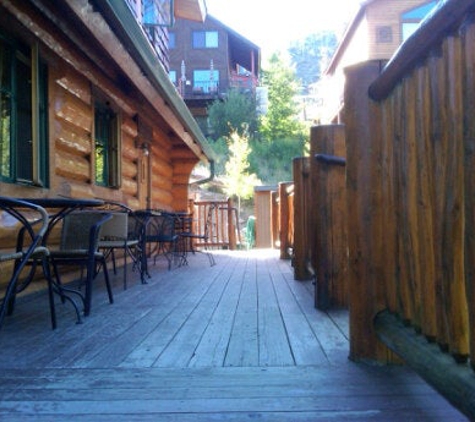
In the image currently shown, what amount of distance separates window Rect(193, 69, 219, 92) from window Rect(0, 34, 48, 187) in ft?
81.1

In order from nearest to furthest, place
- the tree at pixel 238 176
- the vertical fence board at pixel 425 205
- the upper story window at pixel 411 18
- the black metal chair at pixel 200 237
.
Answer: the vertical fence board at pixel 425 205
the black metal chair at pixel 200 237
the upper story window at pixel 411 18
the tree at pixel 238 176

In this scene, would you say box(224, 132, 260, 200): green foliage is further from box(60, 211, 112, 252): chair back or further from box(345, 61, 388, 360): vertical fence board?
box(345, 61, 388, 360): vertical fence board

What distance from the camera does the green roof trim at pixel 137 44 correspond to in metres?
3.68

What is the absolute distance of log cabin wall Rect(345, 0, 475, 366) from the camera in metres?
1.13

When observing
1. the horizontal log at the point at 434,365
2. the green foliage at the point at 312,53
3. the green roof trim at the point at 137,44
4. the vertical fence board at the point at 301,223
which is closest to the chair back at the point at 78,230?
the green roof trim at the point at 137,44

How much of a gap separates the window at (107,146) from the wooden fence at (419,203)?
443 cm

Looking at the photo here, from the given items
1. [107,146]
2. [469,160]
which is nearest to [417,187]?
[469,160]

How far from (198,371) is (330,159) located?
61.3 inches

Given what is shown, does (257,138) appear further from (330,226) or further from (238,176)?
(330,226)

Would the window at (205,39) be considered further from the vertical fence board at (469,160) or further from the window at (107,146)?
the vertical fence board at (469,160)

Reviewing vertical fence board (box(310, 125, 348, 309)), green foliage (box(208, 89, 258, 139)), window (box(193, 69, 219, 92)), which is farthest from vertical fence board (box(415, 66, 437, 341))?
window (box(193, 69, 219, 92))

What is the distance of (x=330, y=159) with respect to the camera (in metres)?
2.98


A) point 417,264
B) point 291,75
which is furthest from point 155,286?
point 291,75

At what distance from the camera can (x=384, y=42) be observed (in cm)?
1814
